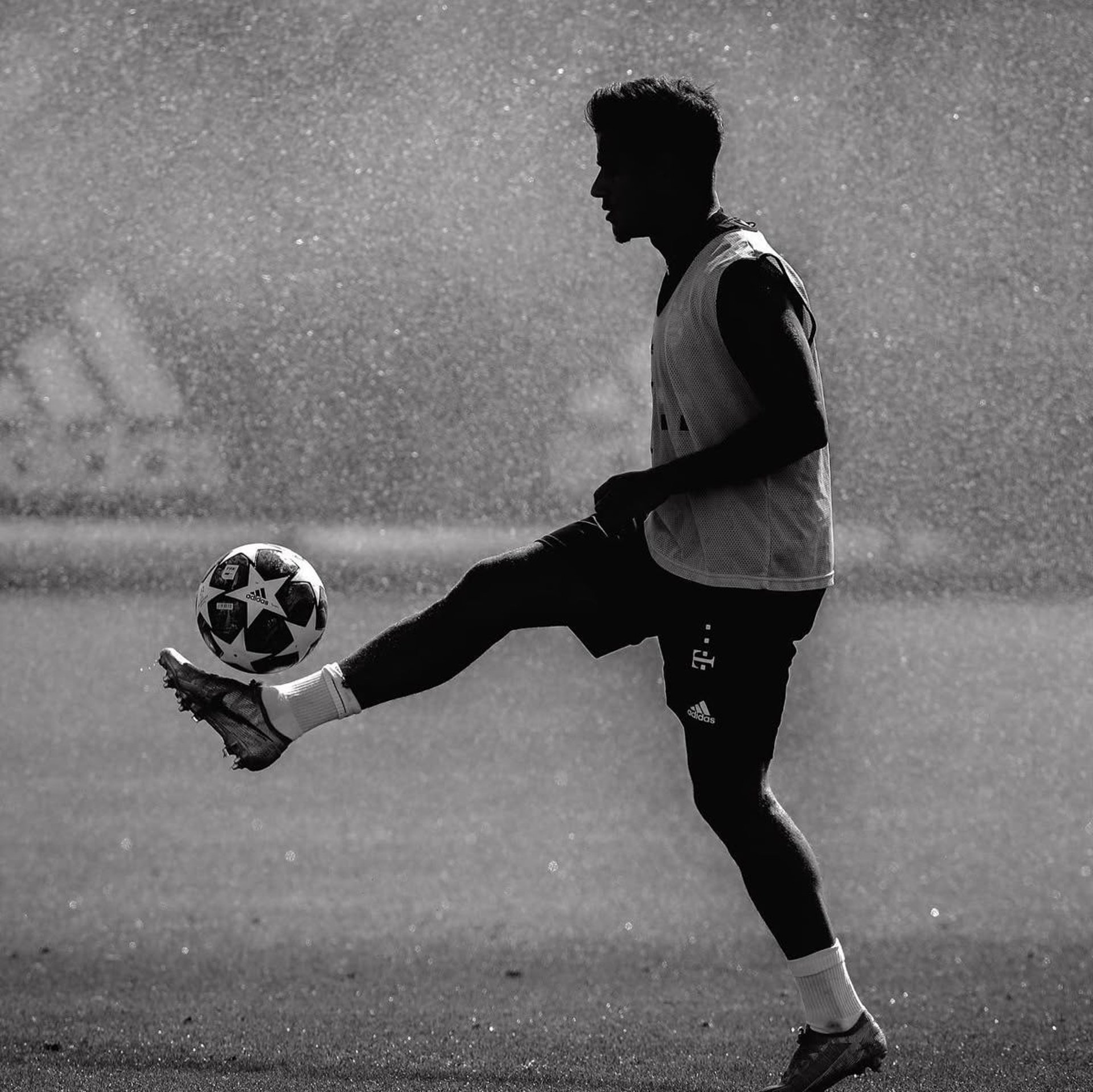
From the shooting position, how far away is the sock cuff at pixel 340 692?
114 inches

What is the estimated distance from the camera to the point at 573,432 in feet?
18.7

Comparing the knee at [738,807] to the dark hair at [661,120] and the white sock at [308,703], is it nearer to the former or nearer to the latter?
the white sock at [308,703]

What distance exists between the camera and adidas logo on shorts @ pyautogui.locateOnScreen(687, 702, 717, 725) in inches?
111

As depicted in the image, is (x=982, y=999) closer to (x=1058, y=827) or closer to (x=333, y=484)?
(x=1058, y=827)

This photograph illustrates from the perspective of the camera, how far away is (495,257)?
5.73 m

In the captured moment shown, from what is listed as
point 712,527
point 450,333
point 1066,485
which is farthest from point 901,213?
point 712,527

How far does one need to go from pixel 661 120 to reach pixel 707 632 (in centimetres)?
82

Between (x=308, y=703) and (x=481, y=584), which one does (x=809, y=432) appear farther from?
(x=308, y=703)

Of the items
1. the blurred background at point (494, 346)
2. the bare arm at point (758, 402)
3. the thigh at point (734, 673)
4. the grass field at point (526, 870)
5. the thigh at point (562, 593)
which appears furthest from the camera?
the blurred background at point (494, 346)

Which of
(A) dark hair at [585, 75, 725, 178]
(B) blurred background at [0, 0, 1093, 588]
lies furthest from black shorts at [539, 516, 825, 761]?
(B) blurred background at [0, 0, 1093, 588]

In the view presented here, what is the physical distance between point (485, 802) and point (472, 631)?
2310 millimetres

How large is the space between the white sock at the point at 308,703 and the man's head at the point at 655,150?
34.3 inches

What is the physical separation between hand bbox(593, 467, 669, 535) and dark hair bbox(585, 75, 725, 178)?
52 cm

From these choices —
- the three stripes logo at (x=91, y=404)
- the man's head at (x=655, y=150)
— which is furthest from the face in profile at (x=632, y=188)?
the three stripes logo at (x=91, y=404)
